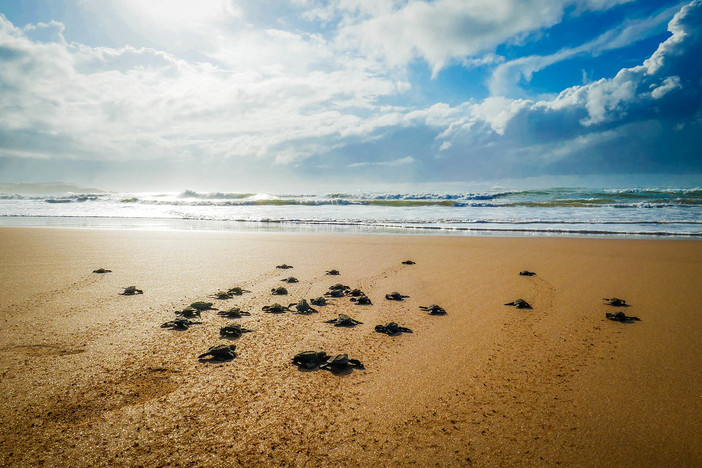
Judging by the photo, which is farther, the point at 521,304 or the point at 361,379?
the point at 521,304

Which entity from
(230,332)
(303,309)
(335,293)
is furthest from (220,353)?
(335,293)

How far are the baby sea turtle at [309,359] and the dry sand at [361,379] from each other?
13 centimetres

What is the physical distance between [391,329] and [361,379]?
1.32m

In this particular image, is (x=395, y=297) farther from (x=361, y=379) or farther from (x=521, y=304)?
(x=361, y=379)

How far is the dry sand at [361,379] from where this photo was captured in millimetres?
2598

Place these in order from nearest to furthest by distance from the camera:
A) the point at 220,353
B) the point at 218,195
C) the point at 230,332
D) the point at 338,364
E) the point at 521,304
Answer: the point at 338,364
the point at 220,353
the point at 230,332
the point at 521,304
the point at 218,195

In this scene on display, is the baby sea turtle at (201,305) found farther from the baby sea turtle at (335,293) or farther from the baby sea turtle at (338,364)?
the baby sea turtle at (338,364)

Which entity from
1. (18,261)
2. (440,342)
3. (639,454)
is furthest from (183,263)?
(639,454)

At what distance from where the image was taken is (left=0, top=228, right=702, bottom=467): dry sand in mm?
2598

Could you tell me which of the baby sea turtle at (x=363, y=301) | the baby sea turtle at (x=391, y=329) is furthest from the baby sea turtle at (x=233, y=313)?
the baby sea turtle at (x=391, y=329)

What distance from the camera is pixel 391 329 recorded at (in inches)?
190

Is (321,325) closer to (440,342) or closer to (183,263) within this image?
(440,342)

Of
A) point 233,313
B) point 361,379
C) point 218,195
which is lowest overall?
point 361,379

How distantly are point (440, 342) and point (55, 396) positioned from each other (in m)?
3.88
